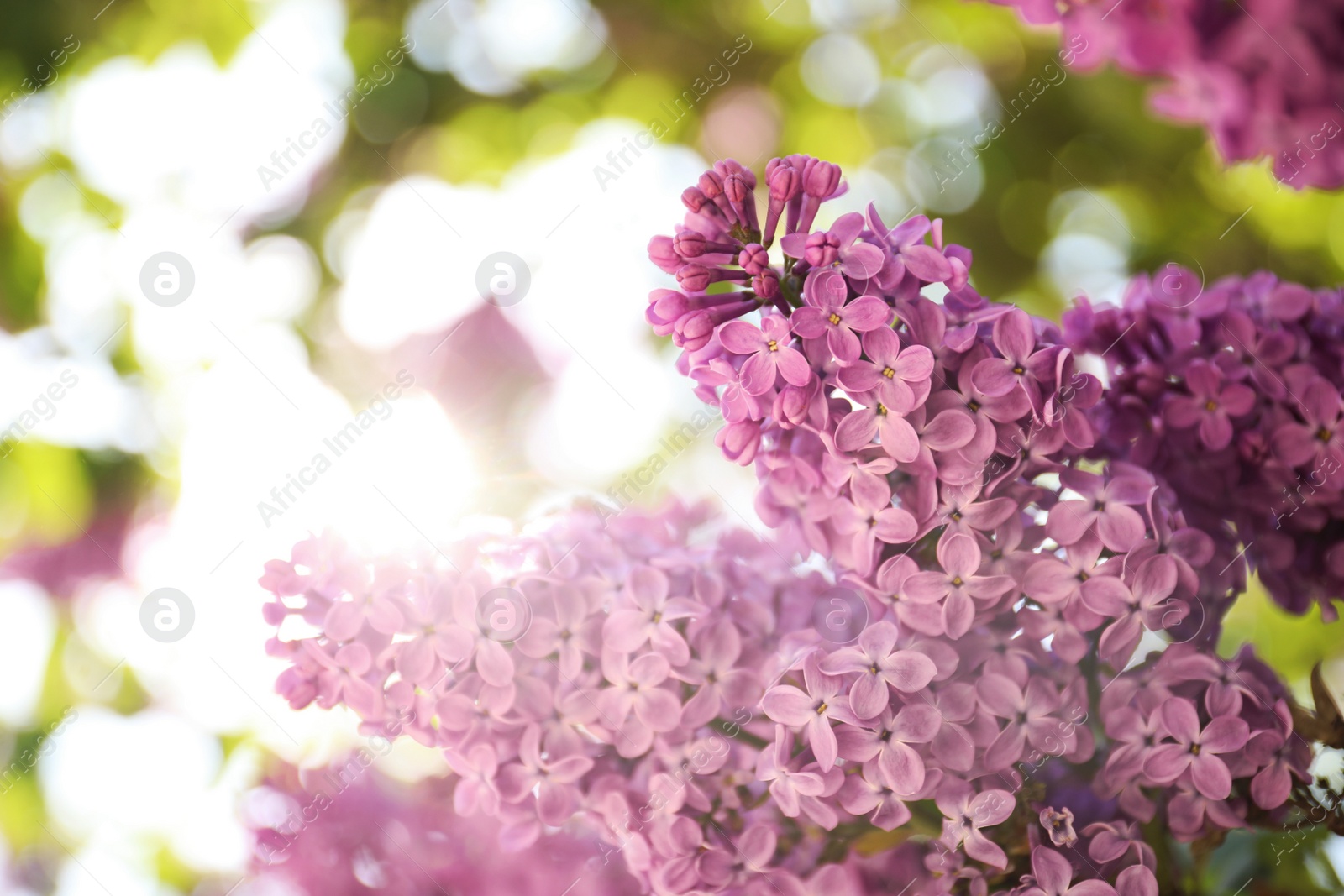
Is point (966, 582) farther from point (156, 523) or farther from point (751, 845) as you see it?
point (156, 523)

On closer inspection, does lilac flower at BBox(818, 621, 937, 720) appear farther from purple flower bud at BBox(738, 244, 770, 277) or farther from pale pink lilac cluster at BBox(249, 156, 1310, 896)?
purple flower bud at BBox(738, 244, 770, 277)

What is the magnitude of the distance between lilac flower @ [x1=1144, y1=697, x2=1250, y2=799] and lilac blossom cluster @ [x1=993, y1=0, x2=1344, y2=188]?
26 centimetres

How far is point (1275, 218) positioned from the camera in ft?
3.47

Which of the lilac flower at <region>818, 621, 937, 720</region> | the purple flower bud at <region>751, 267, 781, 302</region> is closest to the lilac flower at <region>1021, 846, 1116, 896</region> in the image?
the lilac flower at <region>818, 621, 937, 720</region>

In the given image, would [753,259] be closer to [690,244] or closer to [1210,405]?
[690,244]

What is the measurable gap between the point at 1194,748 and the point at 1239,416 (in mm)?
187

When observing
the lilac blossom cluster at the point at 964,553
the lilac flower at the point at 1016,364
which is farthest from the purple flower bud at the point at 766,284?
the lilac flower at the point at 1016,364

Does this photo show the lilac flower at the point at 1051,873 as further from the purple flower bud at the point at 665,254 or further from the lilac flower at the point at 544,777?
the purple flower bud at the point at 665,254

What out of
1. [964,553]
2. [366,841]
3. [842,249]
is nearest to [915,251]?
[842,249]

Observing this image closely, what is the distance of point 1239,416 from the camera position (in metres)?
0.55

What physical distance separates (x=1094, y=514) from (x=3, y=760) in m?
1.27

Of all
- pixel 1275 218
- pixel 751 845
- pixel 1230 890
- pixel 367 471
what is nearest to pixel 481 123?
pixel 367 471

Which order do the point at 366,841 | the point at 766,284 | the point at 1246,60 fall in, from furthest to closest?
the point at 366,841, the point at 766,284, the point at 1246,60

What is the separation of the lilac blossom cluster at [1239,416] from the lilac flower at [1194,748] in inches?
2.4
